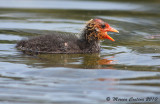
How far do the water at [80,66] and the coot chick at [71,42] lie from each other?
252 millimetres

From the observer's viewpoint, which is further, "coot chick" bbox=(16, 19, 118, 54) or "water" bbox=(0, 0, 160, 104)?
"coot chick" bbox=(16, 19, 118, 54)

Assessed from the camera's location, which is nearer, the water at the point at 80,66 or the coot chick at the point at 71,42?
the water at the point at 80,66

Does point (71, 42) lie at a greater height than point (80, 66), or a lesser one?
greater

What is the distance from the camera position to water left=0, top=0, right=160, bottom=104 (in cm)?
590

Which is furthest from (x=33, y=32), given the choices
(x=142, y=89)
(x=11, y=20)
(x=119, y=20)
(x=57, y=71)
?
(x=142, y=89)

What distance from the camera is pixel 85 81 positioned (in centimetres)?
645

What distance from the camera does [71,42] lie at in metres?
8.78

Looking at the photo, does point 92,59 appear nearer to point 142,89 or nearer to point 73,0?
point 142,89

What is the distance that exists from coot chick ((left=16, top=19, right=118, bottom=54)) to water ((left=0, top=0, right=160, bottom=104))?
0.25 m

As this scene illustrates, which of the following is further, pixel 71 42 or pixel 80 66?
pixel 71 42

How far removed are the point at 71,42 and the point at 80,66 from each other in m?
1.46

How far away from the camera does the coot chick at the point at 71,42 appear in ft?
28.6

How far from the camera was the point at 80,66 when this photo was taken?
7.42 metres

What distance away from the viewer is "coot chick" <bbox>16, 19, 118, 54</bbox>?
28.6ft
